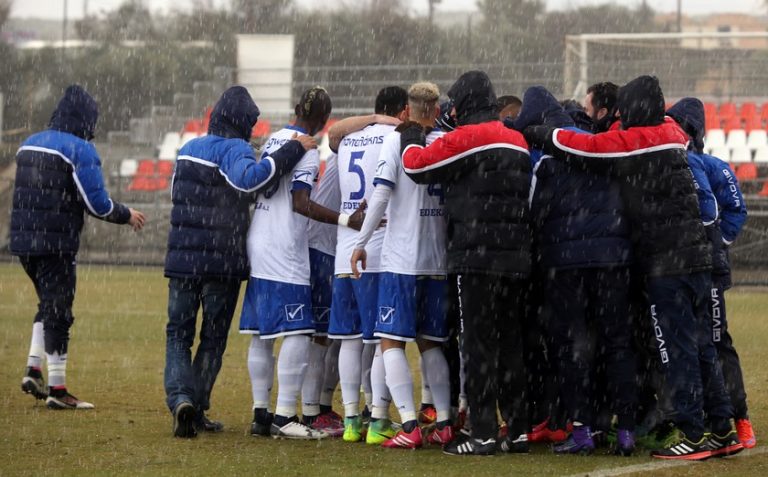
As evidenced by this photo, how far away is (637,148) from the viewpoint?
7.60 meters

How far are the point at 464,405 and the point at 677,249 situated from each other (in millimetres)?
1934

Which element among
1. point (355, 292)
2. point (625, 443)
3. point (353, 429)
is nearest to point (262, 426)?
point (353, 429)

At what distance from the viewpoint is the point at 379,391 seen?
8164mm

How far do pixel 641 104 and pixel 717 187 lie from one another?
1.04 m

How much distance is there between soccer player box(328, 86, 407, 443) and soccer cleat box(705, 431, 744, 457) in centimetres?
194

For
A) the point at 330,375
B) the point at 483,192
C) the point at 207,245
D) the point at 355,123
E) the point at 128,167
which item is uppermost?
the point at 128,167

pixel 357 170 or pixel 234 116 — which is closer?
pixel 357 170

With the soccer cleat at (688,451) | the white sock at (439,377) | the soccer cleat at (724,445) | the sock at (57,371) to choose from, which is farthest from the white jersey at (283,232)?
the soccer cleat at (724,445)

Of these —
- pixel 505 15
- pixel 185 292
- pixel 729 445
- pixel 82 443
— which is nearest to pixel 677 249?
pixel 729 445

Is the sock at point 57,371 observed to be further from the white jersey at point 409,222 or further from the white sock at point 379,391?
the white jersey at point 409,222

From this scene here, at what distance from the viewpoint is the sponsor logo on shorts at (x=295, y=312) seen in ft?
27.3

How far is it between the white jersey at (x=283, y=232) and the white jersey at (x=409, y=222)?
0.63 meters

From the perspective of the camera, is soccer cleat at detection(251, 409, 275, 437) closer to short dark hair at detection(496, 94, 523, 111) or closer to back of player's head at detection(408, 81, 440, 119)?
back of player's head at detection(408, 81, 440, 119)

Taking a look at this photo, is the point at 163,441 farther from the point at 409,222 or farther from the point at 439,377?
the point at 409,222
